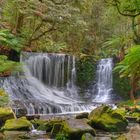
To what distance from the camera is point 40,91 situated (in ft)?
74.7

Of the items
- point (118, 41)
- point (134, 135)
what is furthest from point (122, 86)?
point (134, 135)

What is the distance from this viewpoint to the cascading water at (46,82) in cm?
2045

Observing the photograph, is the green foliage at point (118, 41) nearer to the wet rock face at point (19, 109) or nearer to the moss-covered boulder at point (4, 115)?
the moss-covered boulder at point (4, 115)

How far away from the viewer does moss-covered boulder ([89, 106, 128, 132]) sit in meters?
13.2

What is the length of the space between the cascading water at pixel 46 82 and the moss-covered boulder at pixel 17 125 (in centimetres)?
553

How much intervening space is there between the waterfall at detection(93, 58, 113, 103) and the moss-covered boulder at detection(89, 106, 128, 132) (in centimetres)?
1146

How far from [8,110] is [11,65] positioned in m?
4.65

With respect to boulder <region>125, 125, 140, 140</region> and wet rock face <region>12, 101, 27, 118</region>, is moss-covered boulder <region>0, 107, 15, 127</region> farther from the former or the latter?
boulder <region>125, 125, 140, 140</region>

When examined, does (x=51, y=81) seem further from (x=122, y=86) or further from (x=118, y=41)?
(x=118, y=41)

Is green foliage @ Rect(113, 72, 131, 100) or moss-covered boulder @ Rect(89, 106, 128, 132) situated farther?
green foliage @ Rect(113, 72, 131, 100)

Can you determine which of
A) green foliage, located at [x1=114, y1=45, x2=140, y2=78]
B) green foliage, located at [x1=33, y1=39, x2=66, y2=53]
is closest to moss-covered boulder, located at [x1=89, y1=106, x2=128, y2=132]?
green foliage, located at [x1=114, y1=45, x2=140, y2=78]

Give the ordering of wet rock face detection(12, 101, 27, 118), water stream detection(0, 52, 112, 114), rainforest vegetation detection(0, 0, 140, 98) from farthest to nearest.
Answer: rainforest vegetation detection(0, 0, 140, 98) < water stream detection(0, 52, 112, 114) < wet rock face detection(12, 101, 27, 118)

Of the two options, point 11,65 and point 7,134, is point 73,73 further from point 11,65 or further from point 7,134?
point 11,65

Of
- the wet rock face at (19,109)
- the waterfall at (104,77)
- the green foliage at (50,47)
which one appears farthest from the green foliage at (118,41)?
the wet rock face at (19,109)
